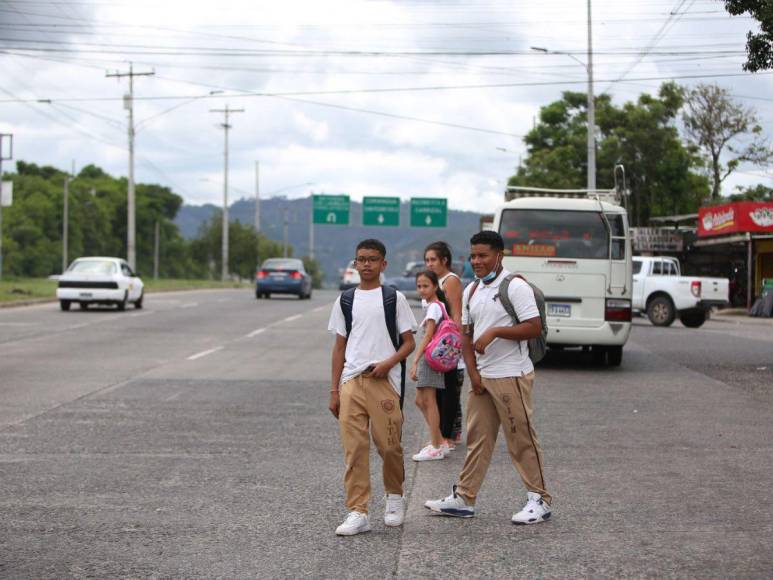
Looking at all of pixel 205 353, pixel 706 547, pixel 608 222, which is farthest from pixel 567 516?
pixel 205 353

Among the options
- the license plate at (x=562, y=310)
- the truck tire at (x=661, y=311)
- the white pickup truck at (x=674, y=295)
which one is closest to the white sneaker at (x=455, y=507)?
the license plate at (x=562, y=310)

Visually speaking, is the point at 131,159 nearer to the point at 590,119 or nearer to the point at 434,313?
the point at 590,119

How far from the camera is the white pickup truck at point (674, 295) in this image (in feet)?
100

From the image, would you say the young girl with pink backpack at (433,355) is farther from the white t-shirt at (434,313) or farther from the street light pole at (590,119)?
the street light pole at (590,119)

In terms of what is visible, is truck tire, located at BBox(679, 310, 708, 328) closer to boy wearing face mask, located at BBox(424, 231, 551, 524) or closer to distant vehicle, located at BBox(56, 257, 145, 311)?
distant vehicle, located at BBox(56, 257, 145, 311)

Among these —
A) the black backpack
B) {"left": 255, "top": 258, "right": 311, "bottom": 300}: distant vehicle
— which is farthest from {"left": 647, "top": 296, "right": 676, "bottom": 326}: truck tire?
the black backpack

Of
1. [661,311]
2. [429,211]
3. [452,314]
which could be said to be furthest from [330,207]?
[452,314]

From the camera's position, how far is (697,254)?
156ft

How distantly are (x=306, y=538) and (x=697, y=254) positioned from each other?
43.4 m

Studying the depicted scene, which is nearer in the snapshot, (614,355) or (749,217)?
(614,355)

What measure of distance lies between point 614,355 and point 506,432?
11080 millimetres

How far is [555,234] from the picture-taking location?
1714cm

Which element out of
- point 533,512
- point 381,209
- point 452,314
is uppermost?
point 381,209

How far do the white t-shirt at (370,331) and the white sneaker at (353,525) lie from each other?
73 cm
